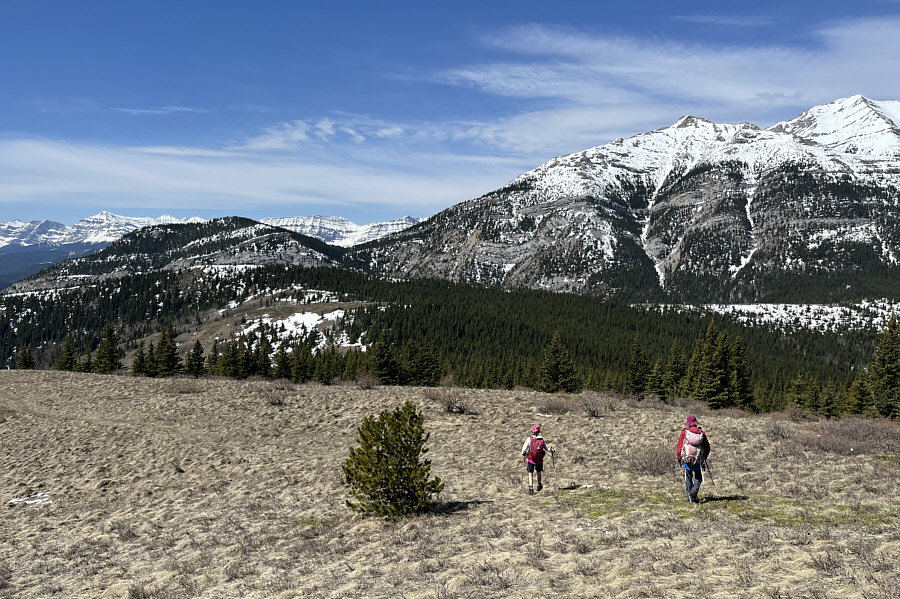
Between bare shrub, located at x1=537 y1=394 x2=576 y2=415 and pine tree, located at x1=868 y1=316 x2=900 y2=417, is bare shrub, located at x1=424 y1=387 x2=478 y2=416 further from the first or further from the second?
pine tree, located at x1=868 y1=316 x2=900 y2=417

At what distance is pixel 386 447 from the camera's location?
517 inches

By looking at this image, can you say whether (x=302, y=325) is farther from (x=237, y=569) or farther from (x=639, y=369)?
(x=237, y=569)

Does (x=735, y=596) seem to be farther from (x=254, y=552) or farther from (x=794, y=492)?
(x=254, y=552)

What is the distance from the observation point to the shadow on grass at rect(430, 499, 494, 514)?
539 inches

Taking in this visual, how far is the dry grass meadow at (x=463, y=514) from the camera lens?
29.0ft

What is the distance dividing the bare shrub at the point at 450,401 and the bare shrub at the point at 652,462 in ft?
37.1

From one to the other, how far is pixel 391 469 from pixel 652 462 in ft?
32.5

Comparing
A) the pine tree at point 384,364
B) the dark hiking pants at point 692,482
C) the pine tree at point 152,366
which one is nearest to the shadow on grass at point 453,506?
the dark hiking pants at point 692,482

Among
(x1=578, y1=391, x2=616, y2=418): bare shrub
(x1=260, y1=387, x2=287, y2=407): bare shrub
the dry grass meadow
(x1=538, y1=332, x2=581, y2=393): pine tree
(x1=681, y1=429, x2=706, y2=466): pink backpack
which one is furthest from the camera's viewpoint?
(x1=538, y1=332, x2=581, y2=393): pine tree

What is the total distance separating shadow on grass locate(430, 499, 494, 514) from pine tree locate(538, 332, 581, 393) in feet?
146

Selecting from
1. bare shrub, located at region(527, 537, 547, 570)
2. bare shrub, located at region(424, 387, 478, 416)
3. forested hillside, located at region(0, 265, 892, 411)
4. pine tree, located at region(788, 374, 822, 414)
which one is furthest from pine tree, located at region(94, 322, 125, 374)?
pine tree, located at region(788, 374, 822, 414)

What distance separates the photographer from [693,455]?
12.7 metres

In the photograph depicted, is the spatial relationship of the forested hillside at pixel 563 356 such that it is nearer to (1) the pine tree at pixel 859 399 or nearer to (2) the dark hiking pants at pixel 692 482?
(1) the pine tree at pixel 859 399

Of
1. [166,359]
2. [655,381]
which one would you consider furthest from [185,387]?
[655,381]
